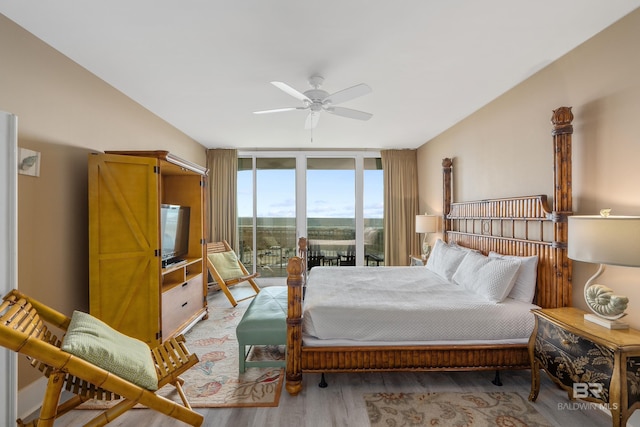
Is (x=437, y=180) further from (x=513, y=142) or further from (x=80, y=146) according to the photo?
(x=80, y=146)

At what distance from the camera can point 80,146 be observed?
262cm

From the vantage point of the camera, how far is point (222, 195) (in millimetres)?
5625

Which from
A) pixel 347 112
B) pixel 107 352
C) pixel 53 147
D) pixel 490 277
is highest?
pixel 347 112

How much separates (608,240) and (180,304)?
365 centimetres

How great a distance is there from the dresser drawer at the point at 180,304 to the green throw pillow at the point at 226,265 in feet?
2.95

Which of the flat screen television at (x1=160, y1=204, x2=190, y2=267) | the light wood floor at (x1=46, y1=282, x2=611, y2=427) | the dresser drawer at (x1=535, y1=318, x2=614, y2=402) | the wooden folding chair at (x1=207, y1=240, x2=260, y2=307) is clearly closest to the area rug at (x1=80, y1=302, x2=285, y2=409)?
the light wood floor at (x1=46, y1=282, x2=611, y2=427)

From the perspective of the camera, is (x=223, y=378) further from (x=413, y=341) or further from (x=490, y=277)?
(x=490, y=277)

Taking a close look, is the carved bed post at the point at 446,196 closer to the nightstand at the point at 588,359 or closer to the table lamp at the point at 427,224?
the table lamp at the point at 427,224

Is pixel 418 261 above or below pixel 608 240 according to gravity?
below

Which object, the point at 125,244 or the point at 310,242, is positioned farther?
the point at 310,242

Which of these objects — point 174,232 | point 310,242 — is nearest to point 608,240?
point 174,232

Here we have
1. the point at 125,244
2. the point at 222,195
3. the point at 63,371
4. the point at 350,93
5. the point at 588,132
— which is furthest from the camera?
the point at 222,195

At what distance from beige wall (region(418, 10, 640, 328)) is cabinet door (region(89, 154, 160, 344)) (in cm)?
353

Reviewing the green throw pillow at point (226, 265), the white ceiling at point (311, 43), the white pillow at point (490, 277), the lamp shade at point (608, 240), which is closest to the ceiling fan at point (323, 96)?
the white ceiling at point (311, 43)
